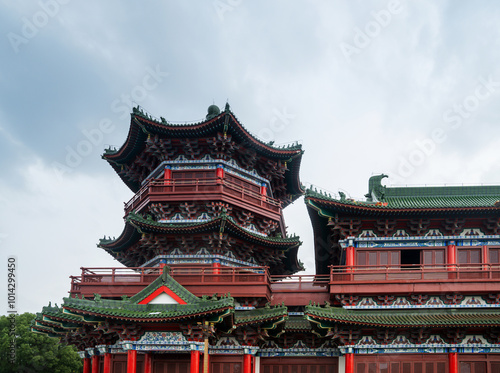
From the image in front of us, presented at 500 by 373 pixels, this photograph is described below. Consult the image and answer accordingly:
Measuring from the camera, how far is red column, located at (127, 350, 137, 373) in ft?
71.4

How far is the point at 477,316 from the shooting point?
23344 millimetres

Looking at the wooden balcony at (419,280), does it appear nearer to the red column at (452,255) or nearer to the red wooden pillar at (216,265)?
the red column at (452,255)

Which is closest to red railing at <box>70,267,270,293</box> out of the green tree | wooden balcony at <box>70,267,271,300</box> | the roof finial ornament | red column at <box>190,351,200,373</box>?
wooden balcony at <box>70,267,271,300</box>

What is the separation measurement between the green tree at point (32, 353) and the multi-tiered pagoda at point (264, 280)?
2546 cm

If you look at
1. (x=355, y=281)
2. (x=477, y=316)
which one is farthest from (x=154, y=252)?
(x=477, y=316)

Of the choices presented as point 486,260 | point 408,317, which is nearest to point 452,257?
point 486,260

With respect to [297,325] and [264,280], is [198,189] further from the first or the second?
[297,325]

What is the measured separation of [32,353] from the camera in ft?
168

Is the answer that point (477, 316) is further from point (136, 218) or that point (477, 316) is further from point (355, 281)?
point (136, 218)

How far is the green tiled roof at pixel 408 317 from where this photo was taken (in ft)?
73.5

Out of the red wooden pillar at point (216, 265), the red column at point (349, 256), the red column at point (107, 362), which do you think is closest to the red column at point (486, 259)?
the red column at point (349, 256)

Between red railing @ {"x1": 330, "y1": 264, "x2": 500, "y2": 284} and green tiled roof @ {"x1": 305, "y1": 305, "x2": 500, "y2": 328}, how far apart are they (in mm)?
1425

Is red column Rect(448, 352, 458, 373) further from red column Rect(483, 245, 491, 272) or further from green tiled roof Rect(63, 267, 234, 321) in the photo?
green tiled roof Rect(63, 267, 234, 321)

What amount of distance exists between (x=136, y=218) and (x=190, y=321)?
24.2 ft
